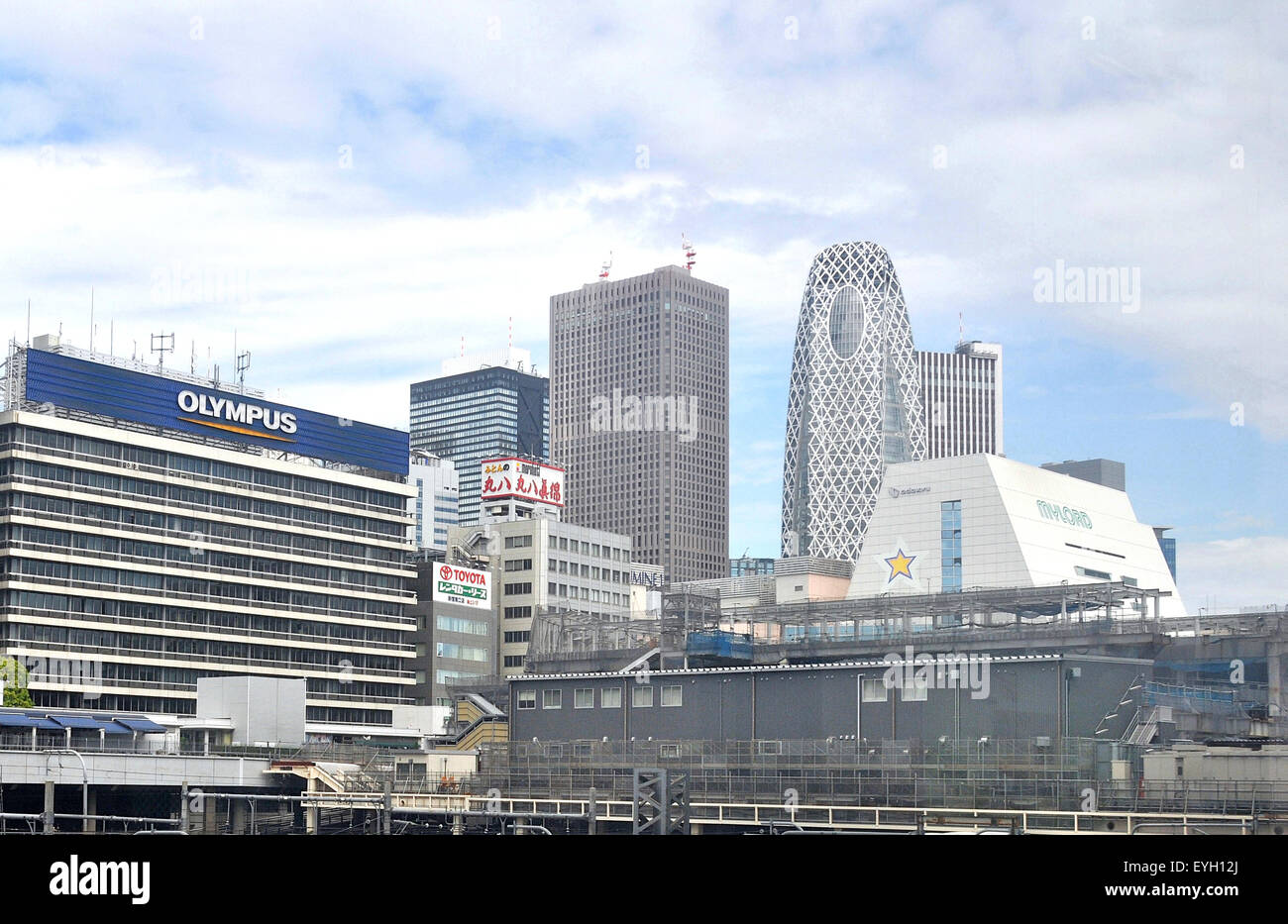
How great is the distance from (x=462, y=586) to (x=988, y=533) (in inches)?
2575

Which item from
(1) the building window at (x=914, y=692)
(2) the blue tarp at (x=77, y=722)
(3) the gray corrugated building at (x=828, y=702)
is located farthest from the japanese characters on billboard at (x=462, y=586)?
(1) the building window at (x=914, y=692)

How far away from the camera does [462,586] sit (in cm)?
19300

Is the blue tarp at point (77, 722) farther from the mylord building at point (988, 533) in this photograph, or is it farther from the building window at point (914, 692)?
the mylord building at point (988, 533)

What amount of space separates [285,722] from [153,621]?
26.7 metres

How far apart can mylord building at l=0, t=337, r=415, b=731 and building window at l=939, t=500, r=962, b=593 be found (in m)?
62.8

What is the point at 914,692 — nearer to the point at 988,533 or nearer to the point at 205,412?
the point at 988,533

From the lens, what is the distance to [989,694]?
291 feet

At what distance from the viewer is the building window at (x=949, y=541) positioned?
177m

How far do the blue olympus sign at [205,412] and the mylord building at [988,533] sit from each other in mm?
60107

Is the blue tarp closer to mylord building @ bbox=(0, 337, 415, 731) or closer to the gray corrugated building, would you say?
mylord building @ bbox=(0, 337, 415, 731)

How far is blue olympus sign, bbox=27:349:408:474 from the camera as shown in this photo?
145500 mm

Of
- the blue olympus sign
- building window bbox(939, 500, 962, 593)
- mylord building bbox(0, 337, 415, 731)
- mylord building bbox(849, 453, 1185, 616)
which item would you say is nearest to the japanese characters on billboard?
mylord building bbox(0, 337, 415, 731)

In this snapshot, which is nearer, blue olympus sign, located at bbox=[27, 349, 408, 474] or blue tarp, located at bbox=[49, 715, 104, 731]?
blue tarp, located at bbox=[49, 715, 104, 731]
